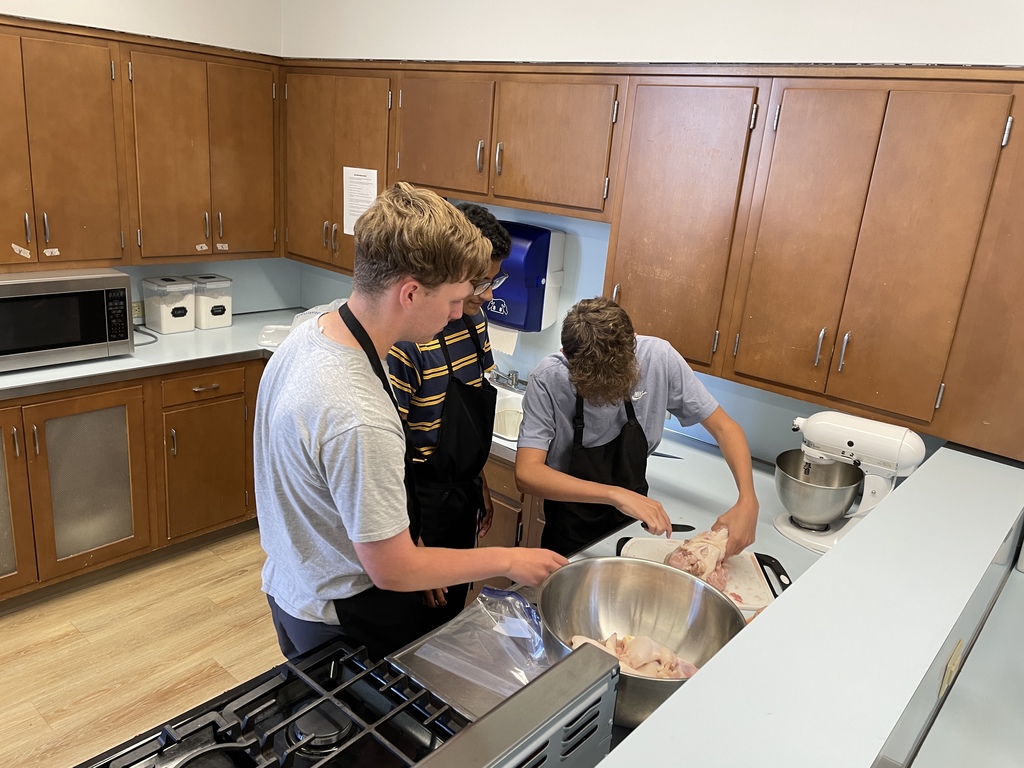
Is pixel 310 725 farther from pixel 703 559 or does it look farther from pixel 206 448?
pixel 206 448

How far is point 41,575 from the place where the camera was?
301 cm

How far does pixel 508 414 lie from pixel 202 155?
178 cm

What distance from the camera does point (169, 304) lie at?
3.50 meters

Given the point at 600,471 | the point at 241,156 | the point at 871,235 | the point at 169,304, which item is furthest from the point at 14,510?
the point at 871,235

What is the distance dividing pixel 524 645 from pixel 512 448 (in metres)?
1.29

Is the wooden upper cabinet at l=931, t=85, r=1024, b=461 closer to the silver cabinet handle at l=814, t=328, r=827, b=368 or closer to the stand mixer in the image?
the stand mixer

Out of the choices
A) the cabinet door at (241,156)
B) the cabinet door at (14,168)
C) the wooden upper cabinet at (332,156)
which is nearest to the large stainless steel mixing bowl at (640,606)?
the wooden upper cabinet at (332,156)

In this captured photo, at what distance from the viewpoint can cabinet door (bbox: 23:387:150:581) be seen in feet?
9.59

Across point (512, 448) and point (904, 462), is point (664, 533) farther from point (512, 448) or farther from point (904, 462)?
point (512, 448)

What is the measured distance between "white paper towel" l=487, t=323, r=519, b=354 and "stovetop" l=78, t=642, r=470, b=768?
209cm

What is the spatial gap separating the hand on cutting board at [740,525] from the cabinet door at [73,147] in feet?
8.85

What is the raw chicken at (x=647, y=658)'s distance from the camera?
4.13 feet

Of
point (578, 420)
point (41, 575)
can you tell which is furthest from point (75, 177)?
point (578, 420)

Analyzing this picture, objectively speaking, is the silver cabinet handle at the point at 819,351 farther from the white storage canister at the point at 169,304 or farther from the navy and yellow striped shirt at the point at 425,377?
the white storage canister at the point at 169,304
